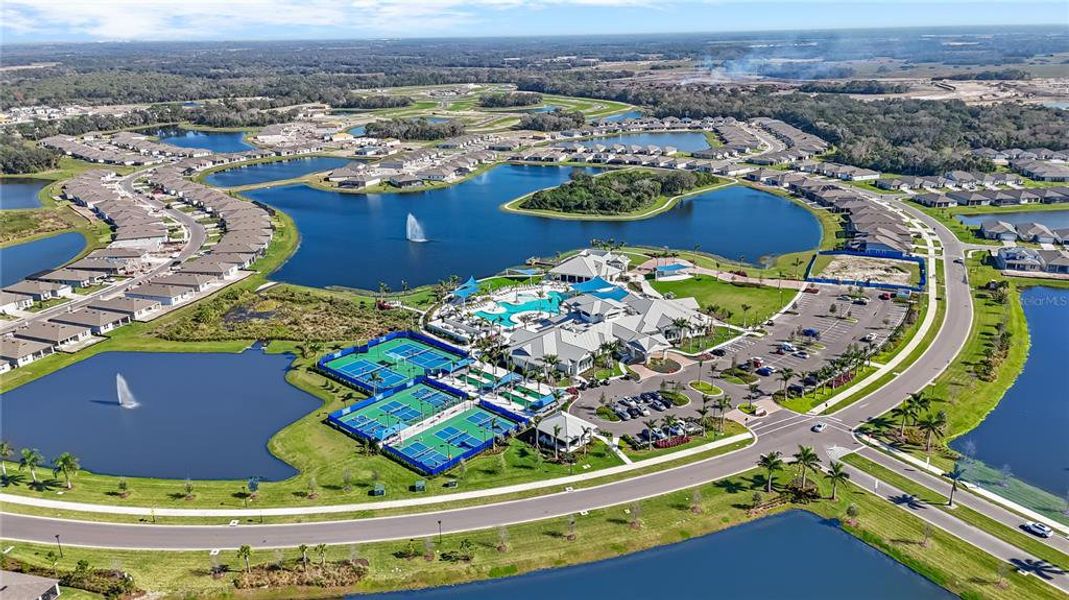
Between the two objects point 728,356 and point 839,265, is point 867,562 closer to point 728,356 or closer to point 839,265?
point 728,356

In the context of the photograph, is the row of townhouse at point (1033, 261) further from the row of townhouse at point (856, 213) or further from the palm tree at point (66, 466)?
the palm tree at point (66, 466)

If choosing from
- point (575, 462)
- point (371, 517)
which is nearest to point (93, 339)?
point (371, 517)

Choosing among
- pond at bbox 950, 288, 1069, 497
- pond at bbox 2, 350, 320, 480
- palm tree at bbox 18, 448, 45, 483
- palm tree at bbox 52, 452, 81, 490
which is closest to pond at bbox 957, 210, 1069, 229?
pond at bbox 950, 288, 1069, 497

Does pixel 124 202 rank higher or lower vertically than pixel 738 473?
higher

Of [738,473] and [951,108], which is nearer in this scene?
[738,473]

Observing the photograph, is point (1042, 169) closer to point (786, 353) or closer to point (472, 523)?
point (786, 353)
